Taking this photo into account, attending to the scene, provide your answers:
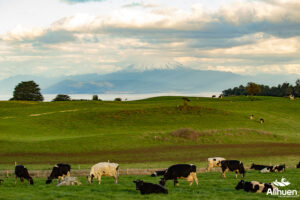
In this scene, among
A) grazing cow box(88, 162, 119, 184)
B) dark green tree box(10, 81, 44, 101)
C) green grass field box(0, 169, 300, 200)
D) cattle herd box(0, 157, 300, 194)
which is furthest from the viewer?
dark green tree box(10, 81, 44, 101)

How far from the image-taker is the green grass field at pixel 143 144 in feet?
83.4

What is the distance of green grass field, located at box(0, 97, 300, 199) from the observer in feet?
83.4

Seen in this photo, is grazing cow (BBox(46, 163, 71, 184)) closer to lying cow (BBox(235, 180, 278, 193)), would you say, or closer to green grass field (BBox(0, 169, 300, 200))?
green grass field (BBox(0, 169, 300, 200))

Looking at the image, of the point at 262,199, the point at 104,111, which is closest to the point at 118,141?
the point at 104,111

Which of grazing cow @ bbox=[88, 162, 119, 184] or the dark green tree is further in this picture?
the dark green tree

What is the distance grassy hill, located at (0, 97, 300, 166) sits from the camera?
178ft

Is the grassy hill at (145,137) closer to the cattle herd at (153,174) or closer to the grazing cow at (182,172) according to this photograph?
the cattle herd at (153,174)

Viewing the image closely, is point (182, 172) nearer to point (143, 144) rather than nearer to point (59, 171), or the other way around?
point (59, 171)

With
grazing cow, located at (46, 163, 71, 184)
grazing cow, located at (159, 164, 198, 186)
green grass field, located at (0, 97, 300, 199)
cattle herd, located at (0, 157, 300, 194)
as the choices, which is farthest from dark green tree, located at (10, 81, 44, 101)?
grazing cow, located at (159, 164, 198, 186)

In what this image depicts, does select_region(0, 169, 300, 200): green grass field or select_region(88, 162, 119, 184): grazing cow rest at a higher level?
select_region(88, 162, 119, 184): grazing cow

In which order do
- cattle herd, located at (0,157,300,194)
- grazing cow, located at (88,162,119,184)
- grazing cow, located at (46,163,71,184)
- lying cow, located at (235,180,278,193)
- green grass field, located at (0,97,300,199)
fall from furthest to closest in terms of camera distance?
grazing cow, located at (46,163,71,184) → grazing cow, located at (88,162,119,184) → green grass field, located at (0,97,300,199) → cattle herd, located at (0,157,300,194) → lying cow, located at (235,180,278,193)

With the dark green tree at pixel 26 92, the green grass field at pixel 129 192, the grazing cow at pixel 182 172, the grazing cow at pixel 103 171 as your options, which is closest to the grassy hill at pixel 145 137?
the grazing cow at pixel 103 171

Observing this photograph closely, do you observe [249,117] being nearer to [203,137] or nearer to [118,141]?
[203,137]

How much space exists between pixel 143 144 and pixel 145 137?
388cm
